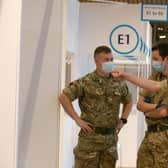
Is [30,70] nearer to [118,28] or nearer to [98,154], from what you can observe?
[98,154]

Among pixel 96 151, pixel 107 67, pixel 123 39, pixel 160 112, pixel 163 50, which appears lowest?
pixel 96 151

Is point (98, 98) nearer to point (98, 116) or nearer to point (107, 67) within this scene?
point (98, 116)

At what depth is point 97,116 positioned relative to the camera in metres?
3.34

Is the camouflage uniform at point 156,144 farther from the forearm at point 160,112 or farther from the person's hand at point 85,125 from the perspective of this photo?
the person's hand at point 85,125

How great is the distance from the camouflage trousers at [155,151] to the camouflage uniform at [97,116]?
0.38m

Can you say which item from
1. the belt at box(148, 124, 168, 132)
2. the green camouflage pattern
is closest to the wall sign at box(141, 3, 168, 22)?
the green camouflage pattern

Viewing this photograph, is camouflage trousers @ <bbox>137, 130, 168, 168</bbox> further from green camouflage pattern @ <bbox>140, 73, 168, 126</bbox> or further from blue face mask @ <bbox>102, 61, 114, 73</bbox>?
blue face mask @ <bbox>102, 61, 114, 73</bbox>

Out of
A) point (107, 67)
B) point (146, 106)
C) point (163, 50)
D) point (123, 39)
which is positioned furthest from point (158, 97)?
point (123, 39)

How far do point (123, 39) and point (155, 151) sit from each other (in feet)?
11.2

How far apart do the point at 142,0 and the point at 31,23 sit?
511cm

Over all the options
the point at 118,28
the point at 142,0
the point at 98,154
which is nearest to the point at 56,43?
the point at 98,154

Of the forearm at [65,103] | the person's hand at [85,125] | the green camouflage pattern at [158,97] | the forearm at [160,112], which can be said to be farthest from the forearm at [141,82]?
the person's hand at [85,125]

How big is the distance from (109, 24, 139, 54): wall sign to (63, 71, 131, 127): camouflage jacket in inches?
113

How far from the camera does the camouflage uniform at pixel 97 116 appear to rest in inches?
131
